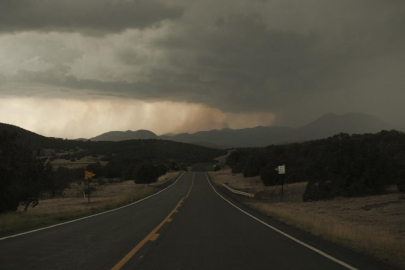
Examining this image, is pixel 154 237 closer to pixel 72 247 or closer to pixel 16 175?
pixel 72 247

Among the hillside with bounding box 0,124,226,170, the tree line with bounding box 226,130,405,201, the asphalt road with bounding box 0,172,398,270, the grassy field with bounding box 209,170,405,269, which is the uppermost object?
the hillside with bounding box 0,124,226,170

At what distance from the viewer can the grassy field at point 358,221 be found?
973 cm

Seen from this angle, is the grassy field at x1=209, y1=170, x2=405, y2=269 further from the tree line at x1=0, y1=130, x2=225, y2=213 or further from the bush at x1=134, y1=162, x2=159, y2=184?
the bush at x1=134, y1=162, x2=159, y2=184

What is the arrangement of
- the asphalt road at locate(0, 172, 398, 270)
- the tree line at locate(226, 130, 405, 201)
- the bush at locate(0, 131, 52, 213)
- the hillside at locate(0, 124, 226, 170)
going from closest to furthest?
the asphalt road at locate(0, 172, 398, 270)
the bush at locate(0, 131, 52, 213)
the tree line at locate(226, 130, 405, 201)
the hillside at locate(0, 124, 226, 170)

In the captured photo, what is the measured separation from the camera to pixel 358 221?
827 inches

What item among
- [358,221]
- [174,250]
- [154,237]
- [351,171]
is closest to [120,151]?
[351,171]

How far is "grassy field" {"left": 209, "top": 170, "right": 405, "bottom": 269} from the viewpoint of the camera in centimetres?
973

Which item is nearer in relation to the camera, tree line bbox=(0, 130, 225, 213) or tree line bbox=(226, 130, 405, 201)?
tree line bbox=(0, 130, 225, 213)

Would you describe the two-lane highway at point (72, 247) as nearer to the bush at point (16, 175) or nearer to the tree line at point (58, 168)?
the bush at point (16, 175)

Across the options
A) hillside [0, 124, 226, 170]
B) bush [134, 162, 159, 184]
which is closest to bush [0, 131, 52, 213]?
bush [134, 162, 159, 184]

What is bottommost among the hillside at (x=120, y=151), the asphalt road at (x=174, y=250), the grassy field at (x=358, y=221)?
the grassy field at (x=358, y=221)

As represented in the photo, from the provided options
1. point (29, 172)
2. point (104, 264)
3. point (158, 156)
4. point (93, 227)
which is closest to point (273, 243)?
point (104, 264)

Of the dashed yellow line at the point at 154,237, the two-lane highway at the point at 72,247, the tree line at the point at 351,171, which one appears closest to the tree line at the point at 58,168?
the two-lane highway at the point at 72,247

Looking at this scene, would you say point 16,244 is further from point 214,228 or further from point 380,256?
point 380,256
